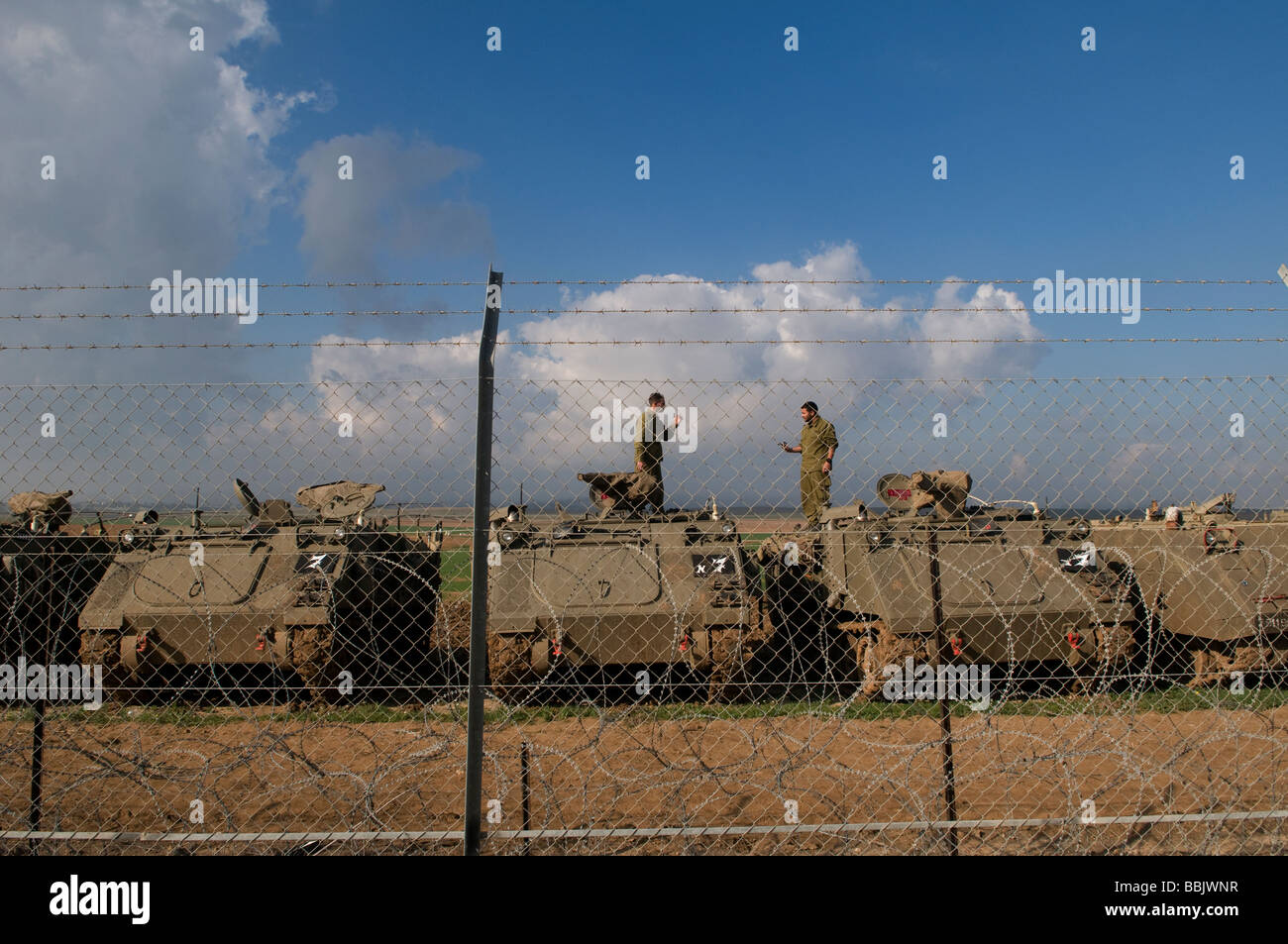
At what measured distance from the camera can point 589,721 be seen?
22.2ft

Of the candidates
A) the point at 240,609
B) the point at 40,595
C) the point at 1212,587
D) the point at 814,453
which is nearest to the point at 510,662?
the point at 240,609

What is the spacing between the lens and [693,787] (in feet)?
16.0

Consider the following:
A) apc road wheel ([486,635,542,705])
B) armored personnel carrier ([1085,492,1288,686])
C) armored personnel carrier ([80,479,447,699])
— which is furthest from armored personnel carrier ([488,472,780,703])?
armored personnel carrier ([1085,492,1288,686])

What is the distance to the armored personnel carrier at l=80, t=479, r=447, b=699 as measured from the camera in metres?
7.02

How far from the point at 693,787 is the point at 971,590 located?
136 inches

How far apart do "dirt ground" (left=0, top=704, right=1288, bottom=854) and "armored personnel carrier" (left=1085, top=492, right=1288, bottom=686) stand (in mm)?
803

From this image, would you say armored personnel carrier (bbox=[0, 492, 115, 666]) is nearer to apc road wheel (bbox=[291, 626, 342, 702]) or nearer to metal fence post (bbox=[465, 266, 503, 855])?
apc road wheel (bbox=[291, 626, 342, 702])

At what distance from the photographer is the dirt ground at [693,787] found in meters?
3.58

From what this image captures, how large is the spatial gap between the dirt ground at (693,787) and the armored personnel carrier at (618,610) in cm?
50

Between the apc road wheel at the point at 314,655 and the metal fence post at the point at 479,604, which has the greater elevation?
the metal fence post at the point at 479,604

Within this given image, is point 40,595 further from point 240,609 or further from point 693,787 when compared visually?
point 693,787

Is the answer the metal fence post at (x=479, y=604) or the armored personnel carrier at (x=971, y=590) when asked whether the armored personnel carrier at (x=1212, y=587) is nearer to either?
the armored personnel carrier at (x=971, y=590)

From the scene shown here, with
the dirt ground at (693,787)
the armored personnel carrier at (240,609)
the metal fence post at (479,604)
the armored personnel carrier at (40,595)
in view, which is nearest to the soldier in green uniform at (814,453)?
the dirt ground at (693,787)
